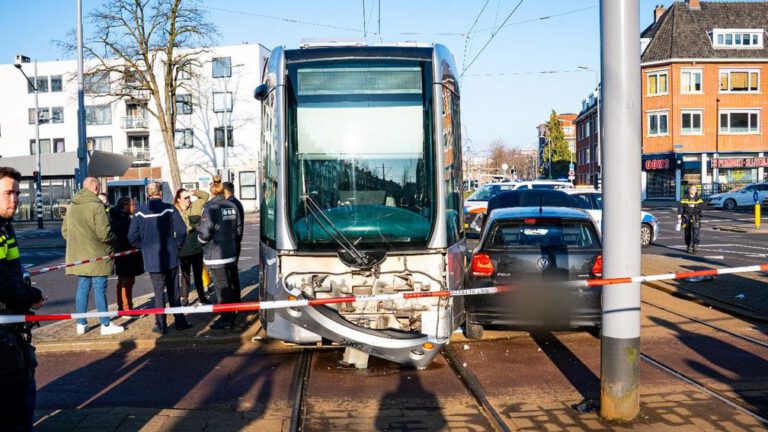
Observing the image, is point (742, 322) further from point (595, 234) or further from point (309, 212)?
point (309, 212)

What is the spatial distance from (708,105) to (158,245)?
5187cm

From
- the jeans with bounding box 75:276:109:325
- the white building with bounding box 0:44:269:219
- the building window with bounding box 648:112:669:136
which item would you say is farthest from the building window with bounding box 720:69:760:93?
the jeans with bounding box 75:276:109:325

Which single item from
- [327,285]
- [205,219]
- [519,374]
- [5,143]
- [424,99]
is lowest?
[519,374]

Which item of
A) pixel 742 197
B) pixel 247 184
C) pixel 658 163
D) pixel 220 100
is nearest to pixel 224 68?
pixel 220 100

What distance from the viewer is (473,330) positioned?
845 cm

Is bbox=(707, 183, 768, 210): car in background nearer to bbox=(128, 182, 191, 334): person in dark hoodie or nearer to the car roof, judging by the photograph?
the car roof

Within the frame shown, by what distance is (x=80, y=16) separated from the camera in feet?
73.8

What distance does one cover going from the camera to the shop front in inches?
2067

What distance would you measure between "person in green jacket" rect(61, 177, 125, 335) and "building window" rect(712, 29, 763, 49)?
53606 mm

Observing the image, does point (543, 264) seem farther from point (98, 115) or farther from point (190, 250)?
point (98, 115)

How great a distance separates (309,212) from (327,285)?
2.56ft

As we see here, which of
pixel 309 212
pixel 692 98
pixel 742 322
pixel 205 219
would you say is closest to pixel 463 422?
pixel 309 212

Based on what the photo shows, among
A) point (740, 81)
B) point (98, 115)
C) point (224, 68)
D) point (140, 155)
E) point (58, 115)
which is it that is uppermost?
point (224, 68)

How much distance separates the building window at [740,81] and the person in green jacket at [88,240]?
53178 millimetres
